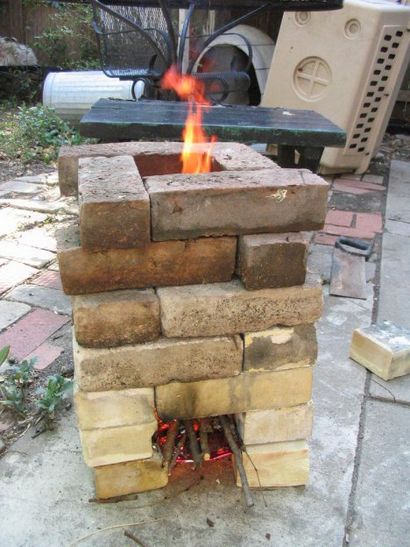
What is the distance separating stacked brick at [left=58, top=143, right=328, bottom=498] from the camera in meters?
1.54

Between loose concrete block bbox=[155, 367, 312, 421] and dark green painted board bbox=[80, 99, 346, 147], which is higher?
dark green painted board bbox=[80, 99, 346, 147]

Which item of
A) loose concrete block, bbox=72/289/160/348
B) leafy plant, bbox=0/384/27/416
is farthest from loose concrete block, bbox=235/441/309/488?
leafy plant, bbox=0/384/27/416

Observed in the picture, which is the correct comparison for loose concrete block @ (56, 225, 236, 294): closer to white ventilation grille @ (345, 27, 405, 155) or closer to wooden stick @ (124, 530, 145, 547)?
wooden stick @ (124, 530, 145, 547)

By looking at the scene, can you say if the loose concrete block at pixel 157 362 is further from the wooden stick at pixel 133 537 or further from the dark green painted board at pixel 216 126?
the dark green painted board at pixel 216 126

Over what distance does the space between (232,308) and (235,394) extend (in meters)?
0.31

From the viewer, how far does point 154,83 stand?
4594mm

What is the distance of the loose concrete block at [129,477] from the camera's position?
179 centimetres

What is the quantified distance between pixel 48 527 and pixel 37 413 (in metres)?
0.56

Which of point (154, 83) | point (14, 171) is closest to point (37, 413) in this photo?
point (154, 83)

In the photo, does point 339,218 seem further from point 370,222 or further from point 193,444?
point 193,444

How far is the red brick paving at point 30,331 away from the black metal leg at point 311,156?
164 centimetres

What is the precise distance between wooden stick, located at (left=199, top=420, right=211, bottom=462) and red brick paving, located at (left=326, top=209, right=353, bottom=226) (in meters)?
2.65

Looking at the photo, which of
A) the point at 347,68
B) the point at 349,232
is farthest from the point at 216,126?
the point at 347,68

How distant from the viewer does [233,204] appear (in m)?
1.55
